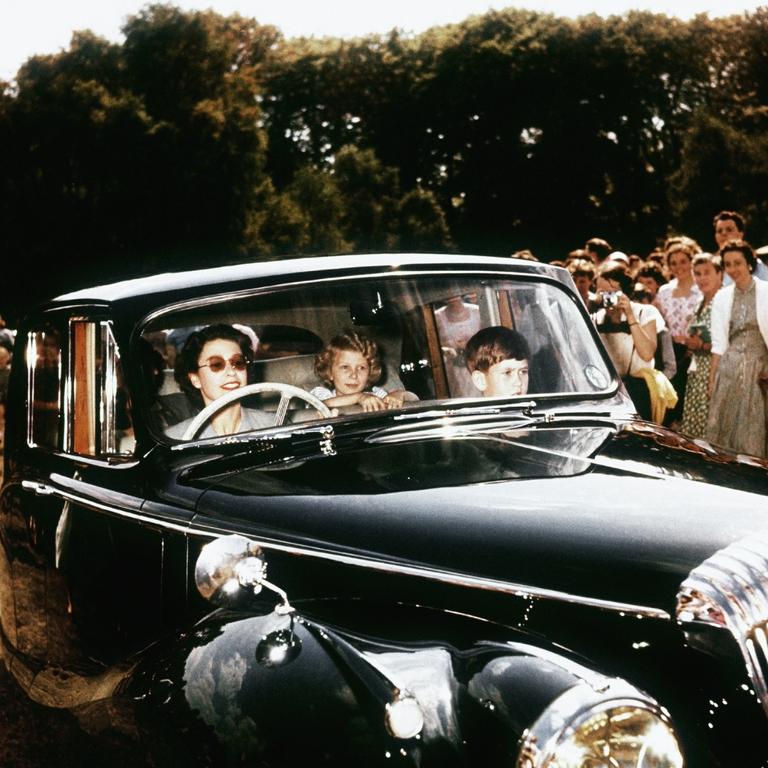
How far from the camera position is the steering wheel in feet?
10.9

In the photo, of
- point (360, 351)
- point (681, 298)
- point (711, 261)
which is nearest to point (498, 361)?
point (360, 351)

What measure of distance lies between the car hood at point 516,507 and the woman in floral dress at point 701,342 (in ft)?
14.9

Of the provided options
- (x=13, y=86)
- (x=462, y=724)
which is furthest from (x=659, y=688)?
(x=13, y=86)

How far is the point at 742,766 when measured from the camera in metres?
2.13

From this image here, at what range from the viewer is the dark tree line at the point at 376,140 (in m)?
35.4

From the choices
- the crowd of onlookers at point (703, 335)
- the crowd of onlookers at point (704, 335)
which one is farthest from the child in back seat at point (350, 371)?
the crowd of onlookers at point (704, 335)

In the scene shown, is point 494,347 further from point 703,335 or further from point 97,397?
point 703,335

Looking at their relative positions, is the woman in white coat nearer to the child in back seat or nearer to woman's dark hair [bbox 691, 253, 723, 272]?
woman's dark hair [bbox 691, 253, 723, 272]

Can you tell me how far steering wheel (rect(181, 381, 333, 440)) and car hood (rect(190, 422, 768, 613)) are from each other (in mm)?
298

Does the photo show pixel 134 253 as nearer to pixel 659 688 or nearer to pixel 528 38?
pixel 528 38

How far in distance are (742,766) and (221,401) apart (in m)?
1.81

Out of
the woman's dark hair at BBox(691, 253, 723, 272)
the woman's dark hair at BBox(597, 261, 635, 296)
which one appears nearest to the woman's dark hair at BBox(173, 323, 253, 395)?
the woman's dark hair at BBox(691, 253, 723, 272)

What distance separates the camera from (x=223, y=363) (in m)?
3.57

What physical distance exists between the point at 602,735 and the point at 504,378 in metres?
1.87
